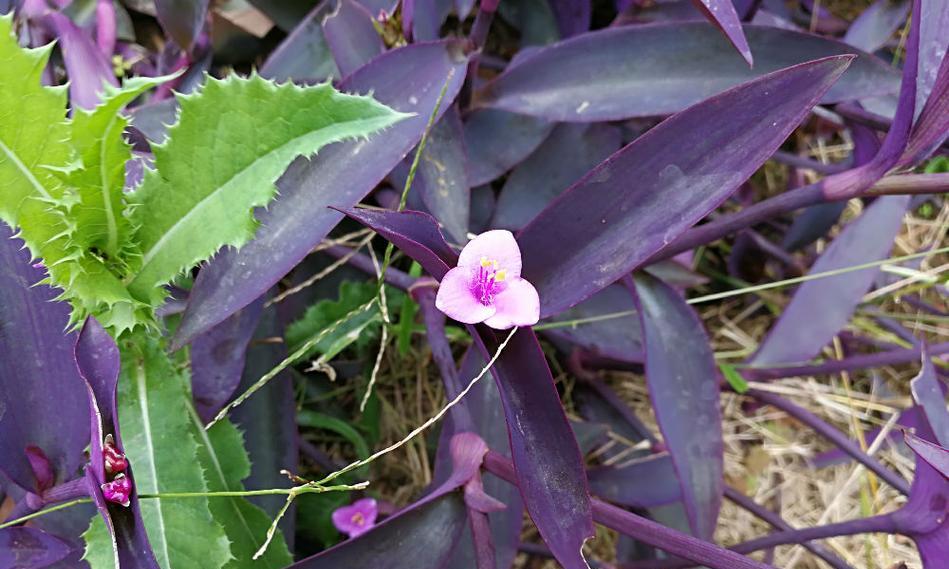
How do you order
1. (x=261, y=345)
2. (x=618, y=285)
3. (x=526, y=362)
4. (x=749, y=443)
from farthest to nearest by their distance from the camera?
1. (x=749, y=443)
2. (x=618, y=285)
3. (x=261, y=345)
4. (x=526, y=362)

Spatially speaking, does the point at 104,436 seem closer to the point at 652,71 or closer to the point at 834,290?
the point at 652,71

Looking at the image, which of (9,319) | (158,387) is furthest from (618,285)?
(9,319)

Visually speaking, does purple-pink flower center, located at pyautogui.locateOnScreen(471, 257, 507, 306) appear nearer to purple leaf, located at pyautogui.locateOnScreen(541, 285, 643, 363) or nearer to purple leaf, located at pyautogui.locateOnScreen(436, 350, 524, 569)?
purple leaf, located at pyautogui.locateOnScreen(436, 350, 524, 569)

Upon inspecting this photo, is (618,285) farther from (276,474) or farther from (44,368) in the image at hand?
(44,368)

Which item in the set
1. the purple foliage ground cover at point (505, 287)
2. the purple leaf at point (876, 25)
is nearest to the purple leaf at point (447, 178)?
the purple foliage ground cover at point (505, 287)

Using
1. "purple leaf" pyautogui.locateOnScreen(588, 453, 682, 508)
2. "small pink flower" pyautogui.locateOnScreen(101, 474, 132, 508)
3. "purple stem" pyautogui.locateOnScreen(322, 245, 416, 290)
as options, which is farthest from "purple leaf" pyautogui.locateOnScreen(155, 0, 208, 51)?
"purple leaf" pyautogui.locateOnScreen(588, 453, 682, 508)

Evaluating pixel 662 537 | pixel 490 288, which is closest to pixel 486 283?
pixel 490 288

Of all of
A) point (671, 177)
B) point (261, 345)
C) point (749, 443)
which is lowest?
point (749, 443)
